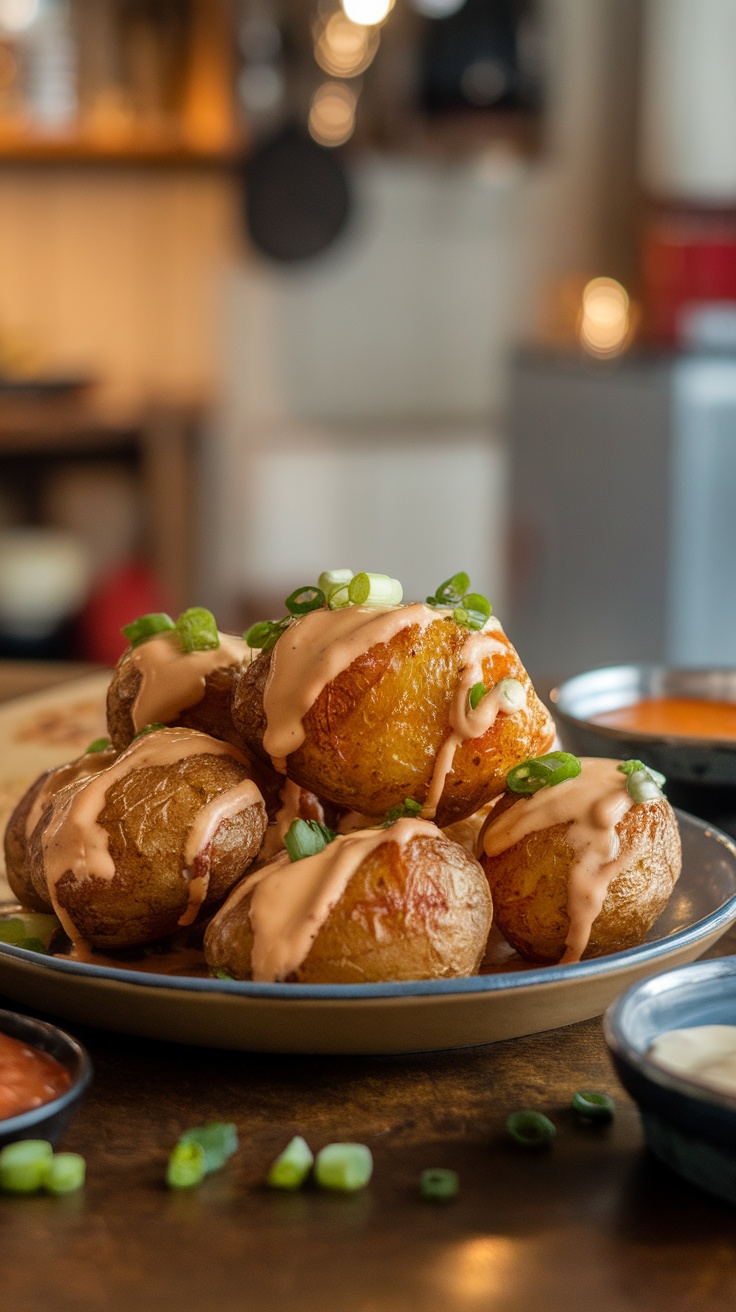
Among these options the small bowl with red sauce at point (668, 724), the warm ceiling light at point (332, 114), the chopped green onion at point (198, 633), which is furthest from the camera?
the warm ceiling light at point (332, 114)

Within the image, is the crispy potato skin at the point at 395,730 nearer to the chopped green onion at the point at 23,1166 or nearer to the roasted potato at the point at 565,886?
the roasted potato at the point at 565,886

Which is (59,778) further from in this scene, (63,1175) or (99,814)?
(63,1175)

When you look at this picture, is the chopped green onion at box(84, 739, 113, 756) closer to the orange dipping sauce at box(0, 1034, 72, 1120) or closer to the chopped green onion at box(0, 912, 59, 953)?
the chopped green onion at box(0, 912, 59, 953)

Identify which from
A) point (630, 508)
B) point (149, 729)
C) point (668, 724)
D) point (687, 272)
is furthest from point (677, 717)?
point (687, 272)

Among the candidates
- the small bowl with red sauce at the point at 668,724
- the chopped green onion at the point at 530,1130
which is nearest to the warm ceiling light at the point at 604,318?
the small bowl with red sauce at the point at 668,724

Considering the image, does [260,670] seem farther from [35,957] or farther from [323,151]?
[323,151]

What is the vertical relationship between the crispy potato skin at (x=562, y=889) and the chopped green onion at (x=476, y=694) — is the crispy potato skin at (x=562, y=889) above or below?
below

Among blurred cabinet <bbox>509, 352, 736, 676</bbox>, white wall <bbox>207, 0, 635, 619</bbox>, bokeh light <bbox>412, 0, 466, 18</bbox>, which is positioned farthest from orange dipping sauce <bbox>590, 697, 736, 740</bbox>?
white wall <bbox>207, 0, 635, 619</bbox>
